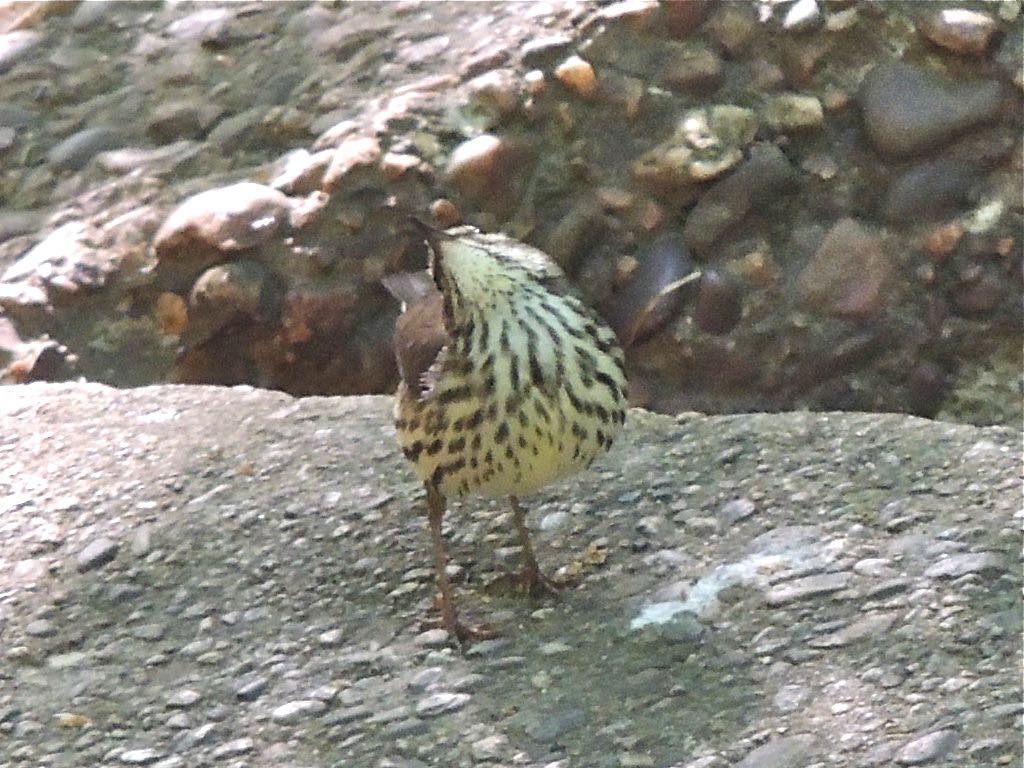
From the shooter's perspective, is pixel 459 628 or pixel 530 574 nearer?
pixel 459 628

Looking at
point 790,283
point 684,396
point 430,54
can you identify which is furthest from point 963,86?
point 430,54

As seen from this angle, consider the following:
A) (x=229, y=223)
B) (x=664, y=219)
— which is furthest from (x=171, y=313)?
(x=664, y=219)

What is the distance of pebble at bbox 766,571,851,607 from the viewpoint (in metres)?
2.69

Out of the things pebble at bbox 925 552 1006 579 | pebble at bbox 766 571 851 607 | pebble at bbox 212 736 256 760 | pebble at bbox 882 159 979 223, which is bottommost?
pebble at bbox 882 159 979 223

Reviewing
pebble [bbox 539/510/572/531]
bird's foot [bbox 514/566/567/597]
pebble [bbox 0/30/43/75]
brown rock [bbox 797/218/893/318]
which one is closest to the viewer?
bird's foot [bbox 514/566/567/597]

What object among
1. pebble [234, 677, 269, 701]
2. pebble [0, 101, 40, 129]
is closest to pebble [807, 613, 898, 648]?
pebble [234, 677, 269, 701]

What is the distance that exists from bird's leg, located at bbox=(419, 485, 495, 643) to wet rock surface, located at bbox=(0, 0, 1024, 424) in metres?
1.51

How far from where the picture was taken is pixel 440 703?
256 cm

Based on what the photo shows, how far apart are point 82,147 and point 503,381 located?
9.10ft

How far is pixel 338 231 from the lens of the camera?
171 inches

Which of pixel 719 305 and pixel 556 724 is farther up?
pixel 556 724

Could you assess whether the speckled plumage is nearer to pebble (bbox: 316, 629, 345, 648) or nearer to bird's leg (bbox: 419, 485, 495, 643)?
bird's leg (bbox: 419, 485, 495, 643)

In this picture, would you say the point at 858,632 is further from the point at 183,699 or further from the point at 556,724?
the point at 183,699

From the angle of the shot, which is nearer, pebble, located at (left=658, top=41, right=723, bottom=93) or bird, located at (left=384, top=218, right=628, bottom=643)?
bird, located at (left=384, top=218, right=628, bottom=643)
